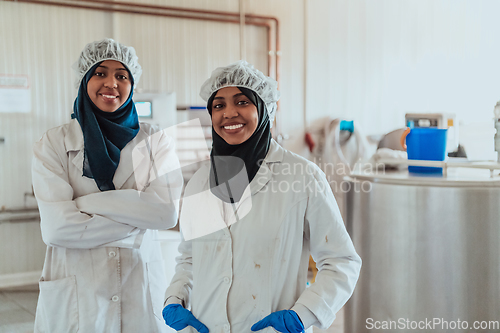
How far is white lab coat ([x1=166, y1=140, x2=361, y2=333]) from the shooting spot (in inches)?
37.9

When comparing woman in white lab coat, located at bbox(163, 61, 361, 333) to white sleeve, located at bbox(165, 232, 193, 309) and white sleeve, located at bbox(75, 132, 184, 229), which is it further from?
white sleeve, located at bbox(75, 132, 184, 229)

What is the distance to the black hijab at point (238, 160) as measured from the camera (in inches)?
41.1

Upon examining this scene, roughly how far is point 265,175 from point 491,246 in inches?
39.0

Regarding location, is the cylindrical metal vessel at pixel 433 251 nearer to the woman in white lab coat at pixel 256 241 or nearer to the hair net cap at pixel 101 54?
the woman in white lab coat at pixel 256 241

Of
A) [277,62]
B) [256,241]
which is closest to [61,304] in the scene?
[256,241]

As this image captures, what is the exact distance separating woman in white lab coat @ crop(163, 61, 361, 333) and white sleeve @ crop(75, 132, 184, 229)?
0.19 metres

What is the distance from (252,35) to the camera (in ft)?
12.3

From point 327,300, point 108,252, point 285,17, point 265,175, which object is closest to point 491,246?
point 327,300

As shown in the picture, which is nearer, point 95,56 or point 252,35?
point 95,56

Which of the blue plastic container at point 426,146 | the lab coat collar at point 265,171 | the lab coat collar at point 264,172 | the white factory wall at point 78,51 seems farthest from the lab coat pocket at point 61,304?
the white factory wall at point 78,51

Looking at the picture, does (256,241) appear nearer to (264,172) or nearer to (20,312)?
(264,172)

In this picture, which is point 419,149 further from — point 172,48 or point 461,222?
point 172,48

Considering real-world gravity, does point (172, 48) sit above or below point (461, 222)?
above

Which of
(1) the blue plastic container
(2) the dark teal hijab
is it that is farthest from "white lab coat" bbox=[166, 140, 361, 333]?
(1) the blue plastic container
